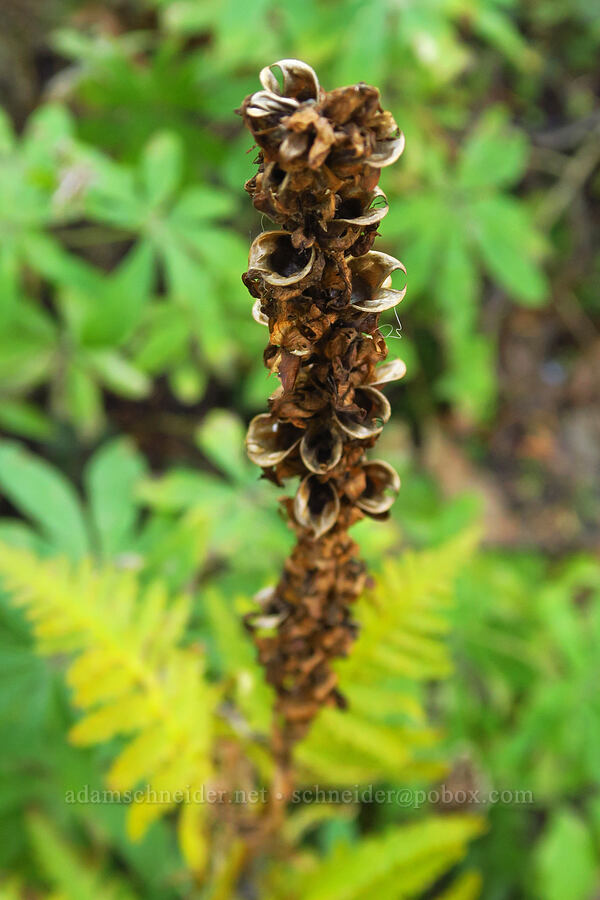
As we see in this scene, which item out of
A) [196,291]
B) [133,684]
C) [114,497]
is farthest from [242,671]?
[196,291]

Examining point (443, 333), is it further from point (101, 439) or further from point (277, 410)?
point (277, 410)

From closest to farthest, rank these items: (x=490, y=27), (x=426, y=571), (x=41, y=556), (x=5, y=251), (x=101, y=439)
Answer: (x=426, y=571), (x=41, y=556), (x=5, y=251), (x=490, y=27), (x=101, y=439)

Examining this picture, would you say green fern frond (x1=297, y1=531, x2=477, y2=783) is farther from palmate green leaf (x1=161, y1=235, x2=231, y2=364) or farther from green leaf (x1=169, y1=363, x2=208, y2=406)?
green leaf (x1=169, y1=363, x2=208, y2=406)

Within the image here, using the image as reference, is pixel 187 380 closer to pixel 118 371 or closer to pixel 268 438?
pixel 118 371

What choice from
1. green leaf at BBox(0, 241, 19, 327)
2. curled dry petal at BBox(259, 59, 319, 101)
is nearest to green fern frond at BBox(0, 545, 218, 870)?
curled dry petal at BBox(259, 59, 319, 101)

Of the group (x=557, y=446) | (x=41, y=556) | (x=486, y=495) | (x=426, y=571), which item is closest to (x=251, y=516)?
(x=41, y=556)

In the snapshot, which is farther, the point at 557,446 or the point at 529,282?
the point at 557,446

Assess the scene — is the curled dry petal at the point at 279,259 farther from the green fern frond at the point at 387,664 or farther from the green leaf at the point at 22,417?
the green leaf at the point at 22,417

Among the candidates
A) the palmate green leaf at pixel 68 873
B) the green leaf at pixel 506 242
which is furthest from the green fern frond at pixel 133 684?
the green leaf at pixel 506 242
